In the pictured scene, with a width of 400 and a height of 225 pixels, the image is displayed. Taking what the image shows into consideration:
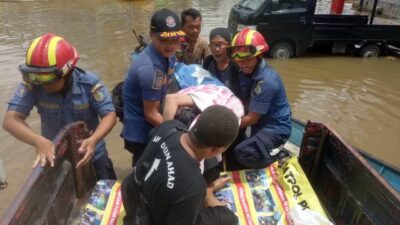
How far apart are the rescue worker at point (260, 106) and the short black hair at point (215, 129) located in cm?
129

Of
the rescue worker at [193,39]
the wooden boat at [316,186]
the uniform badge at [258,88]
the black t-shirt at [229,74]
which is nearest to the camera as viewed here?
the wooden boat at [316,186]

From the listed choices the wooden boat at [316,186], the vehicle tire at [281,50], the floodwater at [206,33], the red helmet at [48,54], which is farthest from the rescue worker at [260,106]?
the vehicle tire at [281,50]

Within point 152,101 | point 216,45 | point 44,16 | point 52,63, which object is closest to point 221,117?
point 152,101

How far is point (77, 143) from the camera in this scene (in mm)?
2660

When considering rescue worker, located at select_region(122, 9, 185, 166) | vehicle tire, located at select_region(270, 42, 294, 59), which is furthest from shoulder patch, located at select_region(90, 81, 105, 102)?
vehicle tire, located at select_region(270, 42, 294, 59)

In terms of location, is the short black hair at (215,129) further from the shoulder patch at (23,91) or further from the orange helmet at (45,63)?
the shoulder patch at (23,91)

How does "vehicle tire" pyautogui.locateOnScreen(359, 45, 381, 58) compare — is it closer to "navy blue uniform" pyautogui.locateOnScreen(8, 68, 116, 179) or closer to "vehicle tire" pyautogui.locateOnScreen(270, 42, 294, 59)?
"vehicle tire" pyautogui.locateOnScreen(270, 42, 294, 59)

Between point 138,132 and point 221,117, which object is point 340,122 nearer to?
point 138,132

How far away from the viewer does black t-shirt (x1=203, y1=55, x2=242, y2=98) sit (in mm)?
3381

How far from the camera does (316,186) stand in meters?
3.21

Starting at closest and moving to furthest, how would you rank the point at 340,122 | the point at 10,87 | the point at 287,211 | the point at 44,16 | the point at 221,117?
the point at 221,117, the point at 287,211, the point at 340,122, the point at 10,87, the point at 44,16

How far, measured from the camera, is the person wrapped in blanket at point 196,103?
259 centimetres

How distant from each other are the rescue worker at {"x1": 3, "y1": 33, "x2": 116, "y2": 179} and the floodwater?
2.17 meters

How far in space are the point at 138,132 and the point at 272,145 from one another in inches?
44.5
